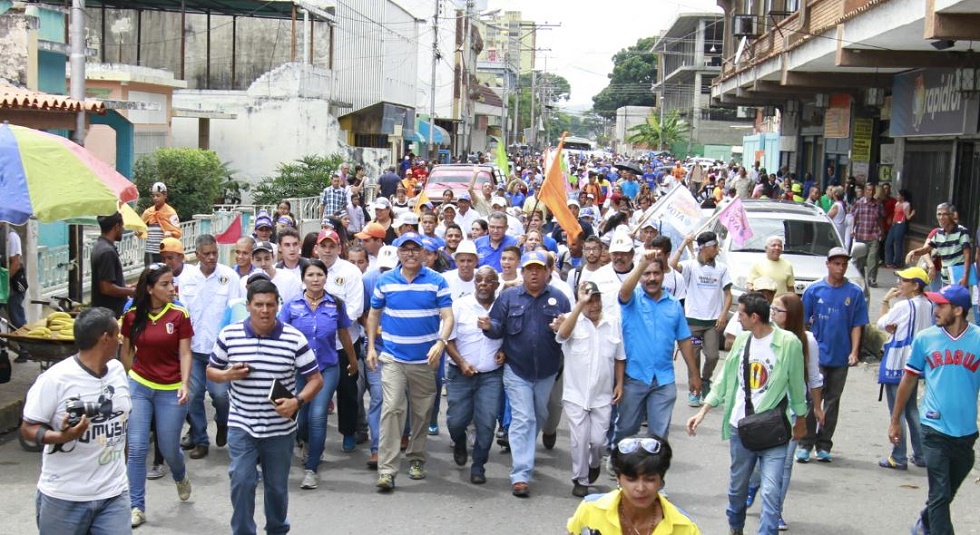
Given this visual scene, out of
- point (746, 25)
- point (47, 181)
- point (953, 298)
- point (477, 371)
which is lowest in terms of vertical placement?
point (477, 371)

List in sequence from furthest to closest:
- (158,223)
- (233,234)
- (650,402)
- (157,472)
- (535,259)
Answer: (158,223) < (233,234) < (157,472) < (650,402) < (535,259)

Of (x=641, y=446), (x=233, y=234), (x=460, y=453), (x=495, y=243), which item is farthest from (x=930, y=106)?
(x=641, y=446)

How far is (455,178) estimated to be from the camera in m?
27.0

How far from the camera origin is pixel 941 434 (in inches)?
272

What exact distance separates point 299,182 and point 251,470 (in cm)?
2310

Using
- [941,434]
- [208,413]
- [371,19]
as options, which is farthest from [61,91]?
[371,19]

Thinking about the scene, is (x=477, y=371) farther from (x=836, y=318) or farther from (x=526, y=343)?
(x=836, y=318)

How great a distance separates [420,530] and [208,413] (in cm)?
402

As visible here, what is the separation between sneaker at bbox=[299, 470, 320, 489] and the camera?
8.34 metres

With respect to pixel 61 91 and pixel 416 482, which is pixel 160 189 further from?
pixel 416 482

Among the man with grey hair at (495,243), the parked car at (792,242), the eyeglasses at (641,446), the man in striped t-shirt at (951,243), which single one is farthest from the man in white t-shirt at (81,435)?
the man in striped t-shirt at (951,243)

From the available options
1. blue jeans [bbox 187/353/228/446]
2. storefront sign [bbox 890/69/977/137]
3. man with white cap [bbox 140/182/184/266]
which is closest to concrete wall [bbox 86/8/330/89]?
storefront sign [bbox 890/69/977/137]

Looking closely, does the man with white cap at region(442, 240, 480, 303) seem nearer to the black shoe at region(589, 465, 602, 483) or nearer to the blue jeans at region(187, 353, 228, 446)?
the black shoe at region(589, 465, 602, 483)

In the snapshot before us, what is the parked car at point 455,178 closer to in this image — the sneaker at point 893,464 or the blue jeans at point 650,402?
the sneaker at point 893,464
